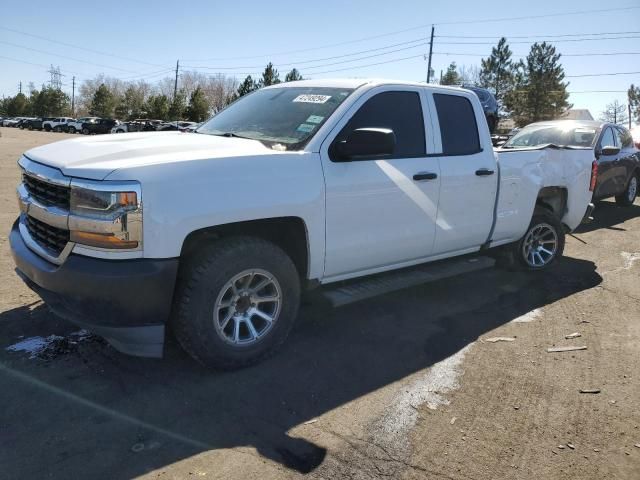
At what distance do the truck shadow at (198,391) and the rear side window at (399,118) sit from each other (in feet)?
4.92

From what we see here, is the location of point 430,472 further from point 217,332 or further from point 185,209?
point 185,209

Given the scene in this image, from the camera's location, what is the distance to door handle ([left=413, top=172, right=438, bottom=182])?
14.1ft

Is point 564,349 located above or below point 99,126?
below

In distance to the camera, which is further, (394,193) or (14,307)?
(14,307)

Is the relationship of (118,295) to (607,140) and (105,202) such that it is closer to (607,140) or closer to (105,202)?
(105,202)

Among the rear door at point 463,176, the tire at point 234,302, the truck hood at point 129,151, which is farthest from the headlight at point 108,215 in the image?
the rear door at point 463,176

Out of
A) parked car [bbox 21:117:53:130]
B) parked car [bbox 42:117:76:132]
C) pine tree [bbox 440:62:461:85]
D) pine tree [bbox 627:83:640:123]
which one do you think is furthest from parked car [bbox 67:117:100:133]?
pine tree [bbox 627:83:640:123]

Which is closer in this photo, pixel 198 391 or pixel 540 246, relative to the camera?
pixel 198 391

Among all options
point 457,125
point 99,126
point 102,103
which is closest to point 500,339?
point 457,125

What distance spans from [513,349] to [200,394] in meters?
2.43

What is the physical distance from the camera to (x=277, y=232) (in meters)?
3.74

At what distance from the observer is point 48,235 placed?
328cm

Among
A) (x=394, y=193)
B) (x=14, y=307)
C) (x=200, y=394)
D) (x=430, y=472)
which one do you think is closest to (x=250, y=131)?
(x=394, y=193)

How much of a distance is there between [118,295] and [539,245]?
5.03 meters
